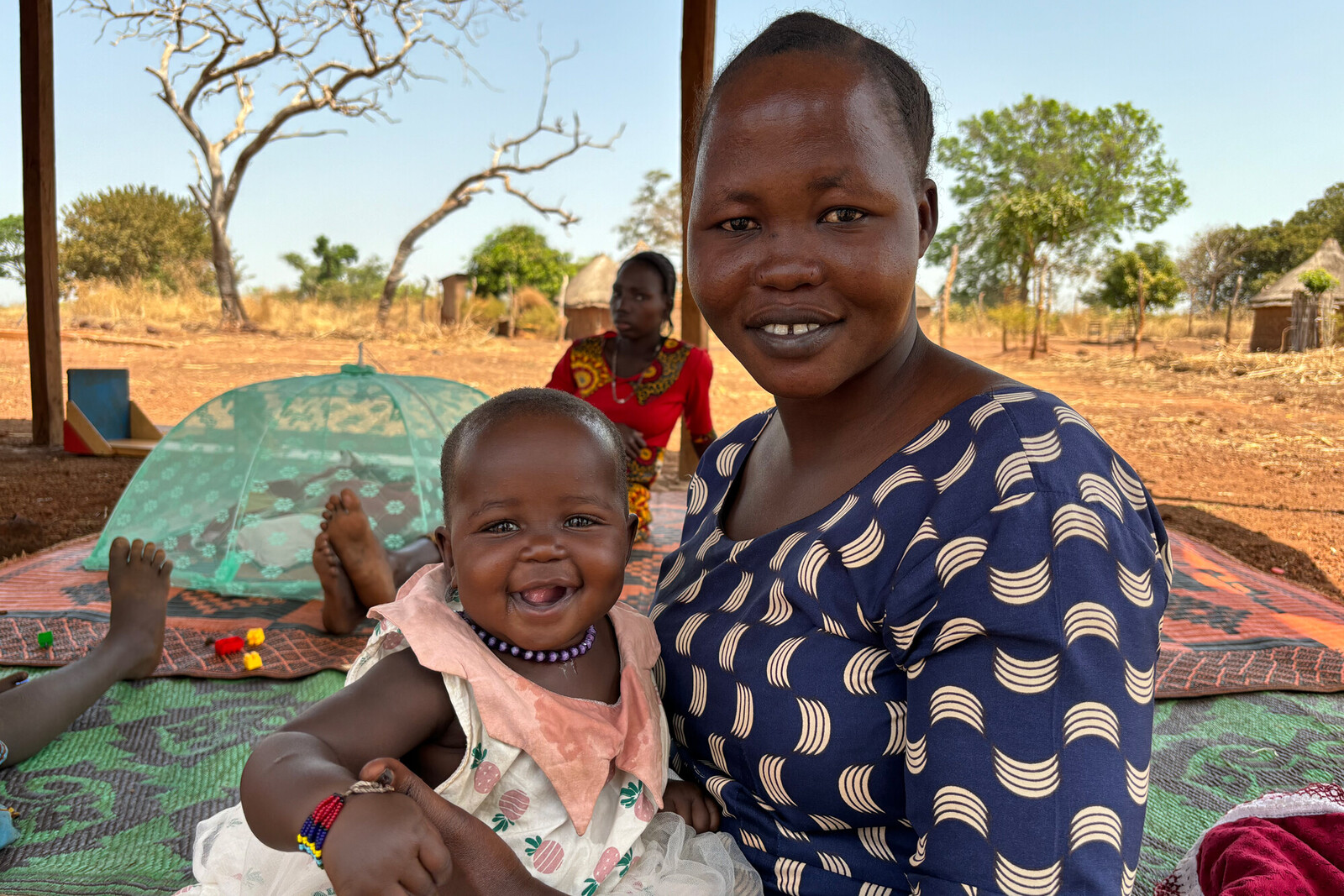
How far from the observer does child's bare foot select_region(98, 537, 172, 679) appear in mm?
2709

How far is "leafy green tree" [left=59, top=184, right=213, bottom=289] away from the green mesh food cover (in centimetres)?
2358

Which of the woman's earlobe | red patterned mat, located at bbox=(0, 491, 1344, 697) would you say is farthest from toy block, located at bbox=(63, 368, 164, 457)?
the woman's earlobe

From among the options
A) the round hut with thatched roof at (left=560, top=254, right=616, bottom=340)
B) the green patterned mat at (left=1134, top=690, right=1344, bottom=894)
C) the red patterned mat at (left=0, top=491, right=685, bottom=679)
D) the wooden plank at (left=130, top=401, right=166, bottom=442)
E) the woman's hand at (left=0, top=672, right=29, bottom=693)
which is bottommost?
the red patterned mat at (left=0, top=491, right=685, bottom=679)

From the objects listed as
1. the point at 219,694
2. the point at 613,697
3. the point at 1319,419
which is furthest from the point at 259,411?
the point at 1319,419

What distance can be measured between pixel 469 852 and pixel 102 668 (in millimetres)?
2083

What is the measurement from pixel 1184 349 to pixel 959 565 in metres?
20.0

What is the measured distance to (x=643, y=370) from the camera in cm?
484

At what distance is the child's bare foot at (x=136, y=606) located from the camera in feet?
8.89

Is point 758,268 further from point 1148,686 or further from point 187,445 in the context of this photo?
point 187,445

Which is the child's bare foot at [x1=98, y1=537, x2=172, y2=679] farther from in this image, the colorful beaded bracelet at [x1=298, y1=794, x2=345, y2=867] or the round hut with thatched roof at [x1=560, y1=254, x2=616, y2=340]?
the round hut with thatched roof at [x1=560, y1=254, x2=616, y2=340]

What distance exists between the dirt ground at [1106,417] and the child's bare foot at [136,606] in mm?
2095

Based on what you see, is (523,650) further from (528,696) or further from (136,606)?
(136,606)

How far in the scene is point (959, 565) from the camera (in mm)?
889

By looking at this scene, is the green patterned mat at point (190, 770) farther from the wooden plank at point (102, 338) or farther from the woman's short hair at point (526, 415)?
the wooden plank at point (102, 338)
